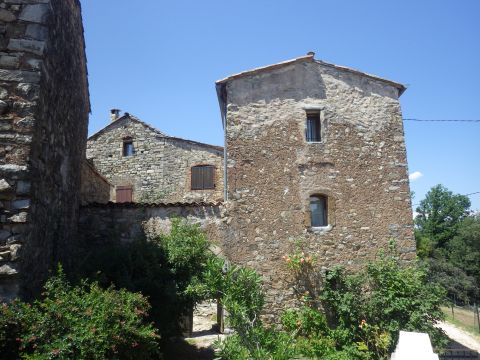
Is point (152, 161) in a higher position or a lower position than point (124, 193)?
higher

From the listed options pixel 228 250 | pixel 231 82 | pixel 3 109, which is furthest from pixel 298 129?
pixel 3 109

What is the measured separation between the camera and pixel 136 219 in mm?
8562

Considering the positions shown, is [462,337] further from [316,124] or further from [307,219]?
[316,124]

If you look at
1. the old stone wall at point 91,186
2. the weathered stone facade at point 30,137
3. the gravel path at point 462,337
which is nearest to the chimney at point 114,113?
the old stone wall at point 91,186

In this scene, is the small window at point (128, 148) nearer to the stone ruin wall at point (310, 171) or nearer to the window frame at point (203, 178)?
the window frame at point (203, 178)

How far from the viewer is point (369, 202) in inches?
342

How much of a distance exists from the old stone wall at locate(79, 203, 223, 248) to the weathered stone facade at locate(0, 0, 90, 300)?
2.17 meters

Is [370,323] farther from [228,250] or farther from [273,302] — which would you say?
[228,250]

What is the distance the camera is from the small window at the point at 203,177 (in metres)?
15.7

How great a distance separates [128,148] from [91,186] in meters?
6.69

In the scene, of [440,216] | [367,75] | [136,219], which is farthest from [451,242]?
[136,219]

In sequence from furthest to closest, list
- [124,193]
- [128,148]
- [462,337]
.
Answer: [128,148], [124,193], [462,337]

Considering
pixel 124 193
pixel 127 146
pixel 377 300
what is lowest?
pixel 377 300

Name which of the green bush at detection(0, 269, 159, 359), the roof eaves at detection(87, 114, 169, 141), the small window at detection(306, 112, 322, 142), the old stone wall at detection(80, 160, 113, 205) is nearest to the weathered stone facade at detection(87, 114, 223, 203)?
the roof eaves at detection(87, 114, 169, 141)
